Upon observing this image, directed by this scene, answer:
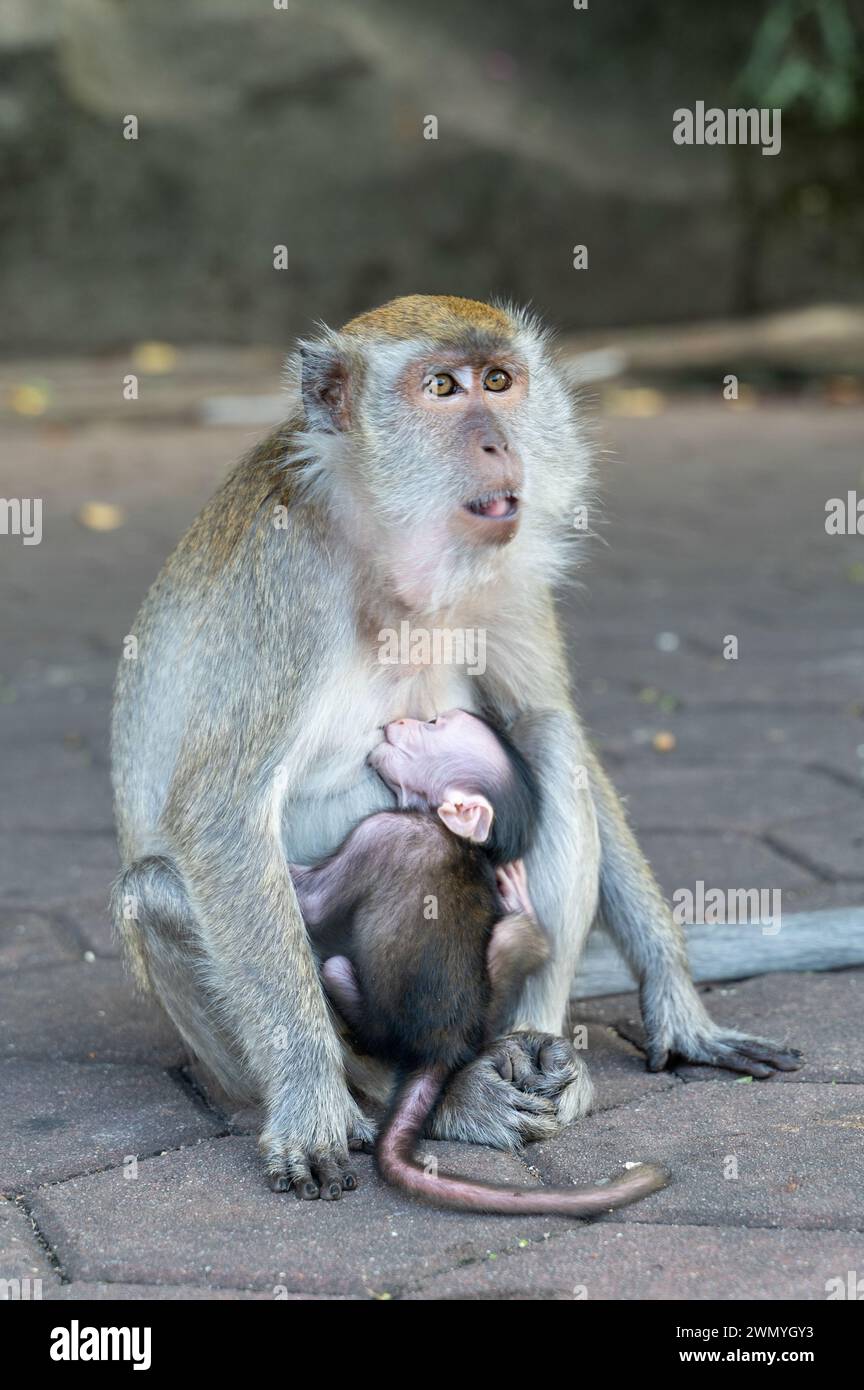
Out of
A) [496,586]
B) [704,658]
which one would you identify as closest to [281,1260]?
[496,586]

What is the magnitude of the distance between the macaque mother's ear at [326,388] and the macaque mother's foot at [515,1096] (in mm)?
987

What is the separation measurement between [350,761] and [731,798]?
1576mm

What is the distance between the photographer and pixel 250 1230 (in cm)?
239

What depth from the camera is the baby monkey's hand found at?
2.88m

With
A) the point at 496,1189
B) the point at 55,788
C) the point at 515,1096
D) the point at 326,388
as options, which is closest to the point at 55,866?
the point at 55,788

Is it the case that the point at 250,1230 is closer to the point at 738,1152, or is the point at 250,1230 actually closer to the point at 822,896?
the point at 738,1152

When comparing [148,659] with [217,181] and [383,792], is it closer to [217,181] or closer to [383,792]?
[383,792]

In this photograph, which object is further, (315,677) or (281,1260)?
(315,677)

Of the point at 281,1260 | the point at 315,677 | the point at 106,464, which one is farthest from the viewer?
the point at 106,464

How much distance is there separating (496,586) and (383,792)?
0.37m

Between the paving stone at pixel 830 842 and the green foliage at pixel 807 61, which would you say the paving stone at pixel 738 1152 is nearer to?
the paving stone at pixel 830 842

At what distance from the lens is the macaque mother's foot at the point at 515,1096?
8.76ft

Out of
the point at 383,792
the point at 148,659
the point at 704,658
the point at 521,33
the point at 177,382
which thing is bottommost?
the point at 383,792

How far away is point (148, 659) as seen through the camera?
3094mm
